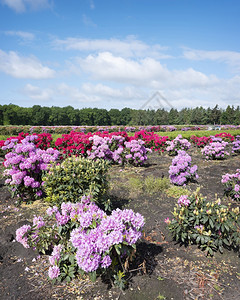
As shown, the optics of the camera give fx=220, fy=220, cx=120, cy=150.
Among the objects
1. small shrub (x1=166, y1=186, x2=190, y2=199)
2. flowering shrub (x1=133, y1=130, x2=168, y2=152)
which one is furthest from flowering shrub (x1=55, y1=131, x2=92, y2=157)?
flowering shrub (x1=133, y1=130, x2=168, y2=152)

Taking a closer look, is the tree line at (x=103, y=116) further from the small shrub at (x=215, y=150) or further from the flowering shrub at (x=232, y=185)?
the flowering shrub at (x=232, y=185)

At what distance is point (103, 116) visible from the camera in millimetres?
76500

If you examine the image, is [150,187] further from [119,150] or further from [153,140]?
[153,140]

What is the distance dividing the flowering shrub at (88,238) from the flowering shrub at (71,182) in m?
0.79

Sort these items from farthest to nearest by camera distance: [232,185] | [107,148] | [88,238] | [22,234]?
1. [107,148]
2. [232,185]
3. [22,234]
4. [88,238]

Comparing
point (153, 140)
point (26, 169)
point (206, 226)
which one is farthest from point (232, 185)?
point (153, 140)

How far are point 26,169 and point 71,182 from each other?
1.57m

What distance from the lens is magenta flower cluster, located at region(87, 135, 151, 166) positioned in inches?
294

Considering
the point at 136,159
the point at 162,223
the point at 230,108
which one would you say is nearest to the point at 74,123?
the point at 230,108

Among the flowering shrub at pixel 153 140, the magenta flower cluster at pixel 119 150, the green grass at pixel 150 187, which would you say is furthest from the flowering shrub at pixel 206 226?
the flowering shrub at pixel 153 140

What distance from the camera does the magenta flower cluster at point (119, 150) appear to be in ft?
24.5

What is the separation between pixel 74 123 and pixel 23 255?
70.3 m

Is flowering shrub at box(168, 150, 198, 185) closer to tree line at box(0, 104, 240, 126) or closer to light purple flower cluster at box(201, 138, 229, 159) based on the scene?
light purple flower cluster at box(201, 138, 229, 159)

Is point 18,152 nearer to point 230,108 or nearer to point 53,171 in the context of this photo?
point 53,171
